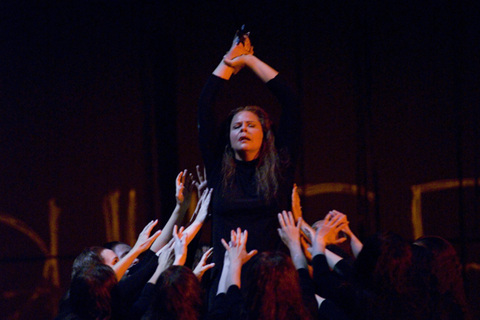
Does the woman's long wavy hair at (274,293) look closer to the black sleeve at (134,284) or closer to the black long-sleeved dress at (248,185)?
the black long-sleeved dress at (248,185)

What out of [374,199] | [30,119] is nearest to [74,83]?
[30,119]

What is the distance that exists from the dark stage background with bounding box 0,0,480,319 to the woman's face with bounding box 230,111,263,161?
107 cm

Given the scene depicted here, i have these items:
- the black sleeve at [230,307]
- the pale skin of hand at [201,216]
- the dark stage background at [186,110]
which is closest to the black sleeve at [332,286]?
the black sleeve at [230,307]

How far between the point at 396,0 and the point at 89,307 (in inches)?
108

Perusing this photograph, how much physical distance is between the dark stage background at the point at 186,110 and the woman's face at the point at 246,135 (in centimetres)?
107

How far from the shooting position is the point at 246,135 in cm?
202

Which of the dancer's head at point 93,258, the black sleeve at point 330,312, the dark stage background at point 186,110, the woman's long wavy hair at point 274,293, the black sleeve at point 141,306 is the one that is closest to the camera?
the woman's long wavy hair at point 274,293

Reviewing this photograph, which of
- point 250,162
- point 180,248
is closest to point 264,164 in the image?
point 250,162

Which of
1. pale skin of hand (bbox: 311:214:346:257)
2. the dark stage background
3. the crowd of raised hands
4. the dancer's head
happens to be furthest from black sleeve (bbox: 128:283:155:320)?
the dark stage background

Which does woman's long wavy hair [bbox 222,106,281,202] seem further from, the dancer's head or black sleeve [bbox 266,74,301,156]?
the dancer's head

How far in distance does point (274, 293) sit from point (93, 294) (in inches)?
25.6

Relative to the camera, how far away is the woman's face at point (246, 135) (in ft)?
6.65

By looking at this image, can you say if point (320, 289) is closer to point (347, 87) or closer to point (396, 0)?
point (347, 87)

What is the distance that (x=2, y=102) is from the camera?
3.19 meters
